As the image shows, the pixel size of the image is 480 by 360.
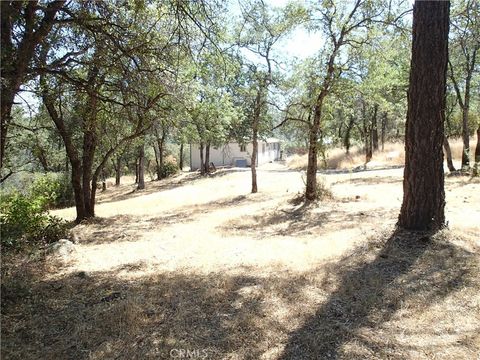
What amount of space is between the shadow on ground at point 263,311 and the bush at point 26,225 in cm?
93

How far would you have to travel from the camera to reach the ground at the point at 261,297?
305cm

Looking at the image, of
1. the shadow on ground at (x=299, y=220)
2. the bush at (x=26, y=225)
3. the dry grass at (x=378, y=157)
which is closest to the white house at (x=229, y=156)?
the dry grass at (x=378, y=157)

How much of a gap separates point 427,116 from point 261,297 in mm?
3467

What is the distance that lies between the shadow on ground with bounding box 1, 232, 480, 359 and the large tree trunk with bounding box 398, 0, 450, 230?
0.55 meters

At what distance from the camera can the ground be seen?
10.0 feet

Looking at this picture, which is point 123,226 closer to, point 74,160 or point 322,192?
point 74,160

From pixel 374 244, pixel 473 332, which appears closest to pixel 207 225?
pixel 374 244

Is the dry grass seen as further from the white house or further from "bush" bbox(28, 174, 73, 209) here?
"bush" bbox(28, 174, 73, 209)

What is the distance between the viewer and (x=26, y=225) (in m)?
6.49

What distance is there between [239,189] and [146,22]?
11576 mm

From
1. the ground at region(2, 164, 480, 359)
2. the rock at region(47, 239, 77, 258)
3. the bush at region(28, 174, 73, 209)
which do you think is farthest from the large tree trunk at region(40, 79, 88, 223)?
the bush at region(28, 174, 73, 209)

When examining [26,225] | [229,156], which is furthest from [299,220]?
[229,156]

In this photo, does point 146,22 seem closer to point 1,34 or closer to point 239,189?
point 1,34

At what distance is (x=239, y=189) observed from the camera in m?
17.6
